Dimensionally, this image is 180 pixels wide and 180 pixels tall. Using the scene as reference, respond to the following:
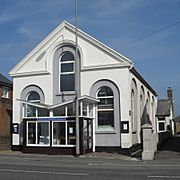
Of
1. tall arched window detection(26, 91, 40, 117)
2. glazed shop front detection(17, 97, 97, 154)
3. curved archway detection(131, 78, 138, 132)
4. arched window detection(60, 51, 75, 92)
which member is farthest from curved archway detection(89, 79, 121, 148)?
tall arched window detection(26, 91, 40, 117)

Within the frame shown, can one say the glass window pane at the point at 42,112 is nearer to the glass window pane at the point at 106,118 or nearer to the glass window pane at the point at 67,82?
the glass window pane at the point at 67,82

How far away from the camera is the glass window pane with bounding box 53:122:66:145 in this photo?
24734 millimetres

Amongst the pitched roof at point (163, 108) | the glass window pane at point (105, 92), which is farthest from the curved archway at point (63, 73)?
the pitched roof at point (163, 108)

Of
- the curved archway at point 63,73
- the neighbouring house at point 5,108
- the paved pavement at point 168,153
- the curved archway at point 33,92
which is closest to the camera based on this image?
the paved pavement at point 168,153

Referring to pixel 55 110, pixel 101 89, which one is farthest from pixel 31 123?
pixel 101 89

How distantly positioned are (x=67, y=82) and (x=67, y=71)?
0.90 meters

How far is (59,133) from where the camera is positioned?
24984 millimetres

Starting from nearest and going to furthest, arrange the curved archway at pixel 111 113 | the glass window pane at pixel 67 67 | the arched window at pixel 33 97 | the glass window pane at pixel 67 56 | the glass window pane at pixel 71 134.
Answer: the glass window pane at pixel 71 134 → the curved archway at pixel 111 113 → the glass window pane at pixel 67 67 → the glass window pane at pixel 67 56 → the arched window at pixel 33 97

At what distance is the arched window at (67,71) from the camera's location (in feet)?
89.6

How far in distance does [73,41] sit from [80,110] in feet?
20.4

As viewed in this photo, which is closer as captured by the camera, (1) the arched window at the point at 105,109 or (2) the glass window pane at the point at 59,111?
(2) the glass window pane at the point at 59,111

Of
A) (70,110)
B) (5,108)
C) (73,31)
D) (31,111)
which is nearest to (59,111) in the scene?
(70,110)

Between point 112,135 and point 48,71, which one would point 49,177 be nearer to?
point 112,135

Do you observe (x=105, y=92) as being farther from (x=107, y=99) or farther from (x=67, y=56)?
(x=67, y=56)
